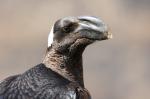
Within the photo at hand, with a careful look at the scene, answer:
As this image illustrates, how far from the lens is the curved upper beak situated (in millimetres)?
5070

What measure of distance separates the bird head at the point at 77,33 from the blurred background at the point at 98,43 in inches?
214

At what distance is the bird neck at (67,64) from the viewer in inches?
208

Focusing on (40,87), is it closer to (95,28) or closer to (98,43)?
(95,28)

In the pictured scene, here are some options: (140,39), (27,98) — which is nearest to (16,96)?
(27,98)

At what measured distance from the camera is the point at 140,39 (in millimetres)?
12312

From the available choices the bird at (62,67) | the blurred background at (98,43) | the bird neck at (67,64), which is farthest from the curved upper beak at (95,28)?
the blurred background at (98,43)

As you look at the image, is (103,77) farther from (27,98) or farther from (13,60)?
(27,98)

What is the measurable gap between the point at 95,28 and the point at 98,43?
7244 millimetres

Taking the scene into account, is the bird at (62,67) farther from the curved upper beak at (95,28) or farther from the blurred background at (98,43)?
the blurred background at (98,43)

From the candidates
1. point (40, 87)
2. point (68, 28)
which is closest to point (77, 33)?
point (68, 28)

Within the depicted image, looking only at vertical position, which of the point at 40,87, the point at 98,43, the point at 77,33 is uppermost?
the point at 77,33

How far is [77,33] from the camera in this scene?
5.16 metres

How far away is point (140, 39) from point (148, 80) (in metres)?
1.03

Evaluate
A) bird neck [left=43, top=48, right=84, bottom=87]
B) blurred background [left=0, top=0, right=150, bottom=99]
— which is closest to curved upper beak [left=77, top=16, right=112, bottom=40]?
bird neck [left=43, top=48, right=84, bottom=87]
